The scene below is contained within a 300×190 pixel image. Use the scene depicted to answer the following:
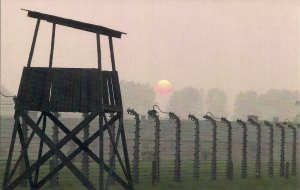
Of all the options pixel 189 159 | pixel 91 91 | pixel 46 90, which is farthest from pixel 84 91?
pixel 189 159

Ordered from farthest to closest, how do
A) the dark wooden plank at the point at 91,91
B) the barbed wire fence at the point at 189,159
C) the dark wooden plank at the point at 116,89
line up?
the barbed wire fence at the point at 189,159, the dark wooden plank at the point at 116,89, the dark wooden plank at the point at 91,91

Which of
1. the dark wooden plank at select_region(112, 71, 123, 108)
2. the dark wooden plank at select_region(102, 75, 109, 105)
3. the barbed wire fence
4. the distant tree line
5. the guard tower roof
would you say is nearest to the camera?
the guard tower roof

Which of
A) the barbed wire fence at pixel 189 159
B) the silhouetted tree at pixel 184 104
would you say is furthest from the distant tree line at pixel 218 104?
the barbed wire fence at pixel 189 159

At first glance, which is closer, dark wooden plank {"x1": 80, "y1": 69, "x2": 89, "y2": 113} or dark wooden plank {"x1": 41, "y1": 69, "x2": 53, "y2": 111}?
dark wooden plank {"x1": 80, "y1": 69, "x2": 89, "y2": 113}

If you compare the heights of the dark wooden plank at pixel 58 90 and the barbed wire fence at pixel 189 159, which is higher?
the dark wooden plank at pixel 58 90

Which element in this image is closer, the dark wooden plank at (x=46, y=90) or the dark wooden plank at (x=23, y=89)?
the dark wooden plank at (x=46, y=90)

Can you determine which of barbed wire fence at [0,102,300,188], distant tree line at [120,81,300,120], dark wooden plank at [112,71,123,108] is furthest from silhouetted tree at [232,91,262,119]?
dark wooden plank at [112,71,123,108]

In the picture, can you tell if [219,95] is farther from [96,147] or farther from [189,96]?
[96,147]

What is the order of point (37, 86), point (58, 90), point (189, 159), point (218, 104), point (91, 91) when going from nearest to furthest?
1. point (91, 91)
2. point (58, 90)
3. point (37, 86)
4. point (189, 159)
5. point (218, 104)

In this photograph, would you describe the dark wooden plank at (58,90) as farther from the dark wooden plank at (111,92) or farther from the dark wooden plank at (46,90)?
the dark wooden plank at (111,92)

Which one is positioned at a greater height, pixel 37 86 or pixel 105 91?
pixel 37 86

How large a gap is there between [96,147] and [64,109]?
3649 centimetres

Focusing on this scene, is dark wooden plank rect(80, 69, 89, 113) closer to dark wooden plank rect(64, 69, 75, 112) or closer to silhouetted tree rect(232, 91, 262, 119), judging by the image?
dark wooden plank rect(64, 69, 75, 112)

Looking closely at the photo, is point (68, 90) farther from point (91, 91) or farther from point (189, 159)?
point (189, 159)
